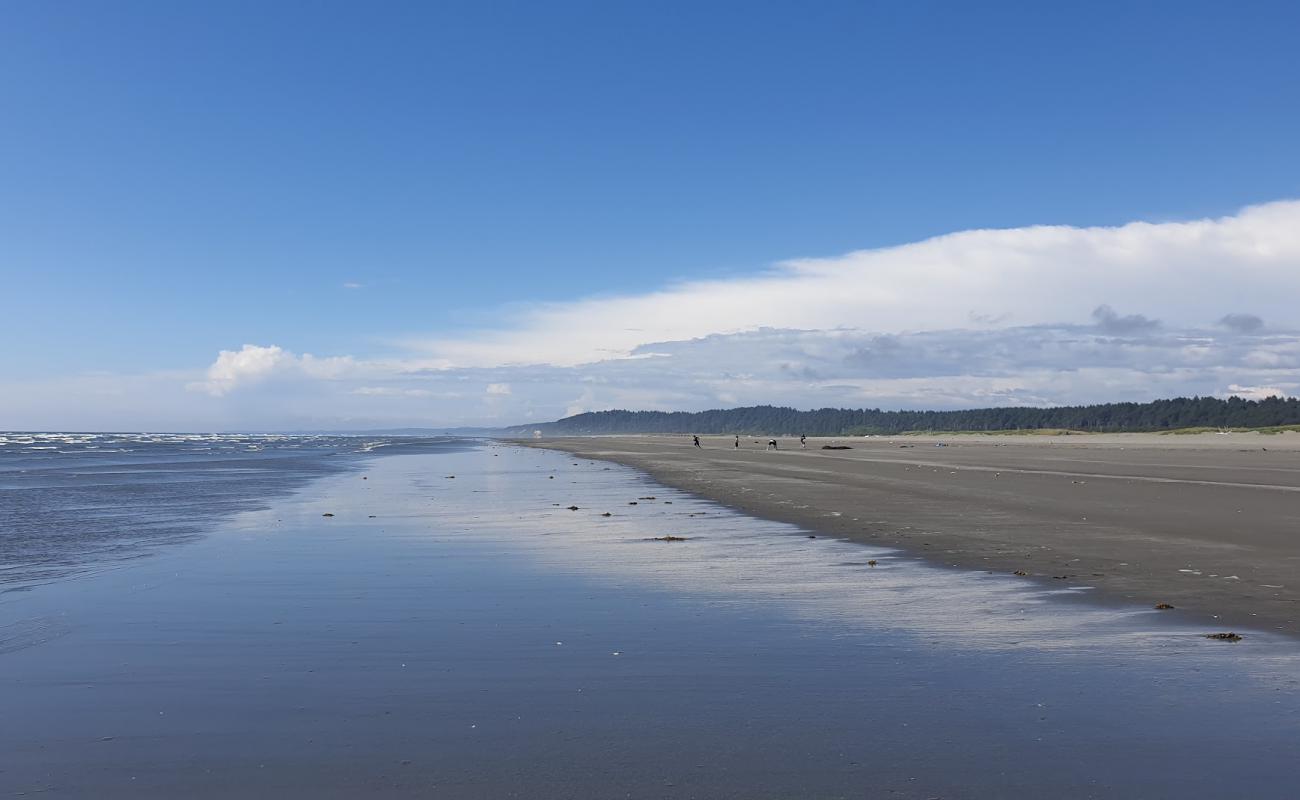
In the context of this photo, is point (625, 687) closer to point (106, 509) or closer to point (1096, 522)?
point (1096, 522)

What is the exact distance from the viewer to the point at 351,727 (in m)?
6.91

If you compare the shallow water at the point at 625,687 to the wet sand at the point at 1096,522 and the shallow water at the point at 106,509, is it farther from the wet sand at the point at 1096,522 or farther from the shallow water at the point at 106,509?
the shallow water at the point at 106,509

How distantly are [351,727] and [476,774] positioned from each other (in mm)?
1481

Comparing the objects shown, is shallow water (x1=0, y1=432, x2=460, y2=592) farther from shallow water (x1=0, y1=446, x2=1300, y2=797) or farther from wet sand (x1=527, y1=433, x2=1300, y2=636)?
wet sand (x1=527, y1=433, x2=1300, y2=636)

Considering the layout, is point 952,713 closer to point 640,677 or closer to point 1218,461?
point 640,677

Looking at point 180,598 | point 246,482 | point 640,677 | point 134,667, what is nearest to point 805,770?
point 640,677

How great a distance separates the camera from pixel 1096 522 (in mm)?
21203

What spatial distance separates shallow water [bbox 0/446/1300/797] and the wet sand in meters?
1.50

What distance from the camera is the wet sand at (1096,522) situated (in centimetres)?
1264

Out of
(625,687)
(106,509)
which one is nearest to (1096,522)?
(625,687)

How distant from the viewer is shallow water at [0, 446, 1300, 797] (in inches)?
235

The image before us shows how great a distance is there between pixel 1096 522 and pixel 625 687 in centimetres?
1705

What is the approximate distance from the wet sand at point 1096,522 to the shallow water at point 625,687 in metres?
1.50

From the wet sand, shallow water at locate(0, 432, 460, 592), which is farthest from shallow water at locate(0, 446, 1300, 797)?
shallow water at locate(0, 432, 460, 592)
